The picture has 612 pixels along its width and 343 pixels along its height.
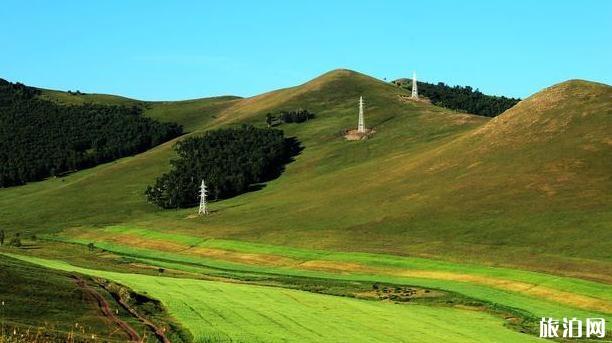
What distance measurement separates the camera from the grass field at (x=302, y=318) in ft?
139

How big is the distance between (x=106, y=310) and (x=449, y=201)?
79302 millimetres

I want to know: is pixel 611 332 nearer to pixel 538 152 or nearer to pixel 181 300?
pixel 181 300

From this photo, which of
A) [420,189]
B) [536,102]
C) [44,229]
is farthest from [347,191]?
[44,229]

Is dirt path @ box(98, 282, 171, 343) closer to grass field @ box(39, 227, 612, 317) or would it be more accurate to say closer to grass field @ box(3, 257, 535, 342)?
grass field @ box(3, 257, 535, 342)

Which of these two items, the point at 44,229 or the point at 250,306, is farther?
the point at 44,229

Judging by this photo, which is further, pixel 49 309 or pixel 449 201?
pixel 449 201

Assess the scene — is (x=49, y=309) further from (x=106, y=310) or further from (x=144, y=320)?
(x=144, y=320)

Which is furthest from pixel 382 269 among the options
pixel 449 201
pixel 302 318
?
pixel 302 318

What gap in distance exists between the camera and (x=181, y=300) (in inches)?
2019

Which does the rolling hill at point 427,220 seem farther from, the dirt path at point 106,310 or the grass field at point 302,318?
the dirt path at point 106,310

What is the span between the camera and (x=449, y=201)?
375 feet

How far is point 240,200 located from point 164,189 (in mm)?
21627

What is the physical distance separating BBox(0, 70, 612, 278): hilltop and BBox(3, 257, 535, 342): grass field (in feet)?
82.6

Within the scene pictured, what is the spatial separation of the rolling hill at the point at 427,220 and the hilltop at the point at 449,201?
39 centimetres
